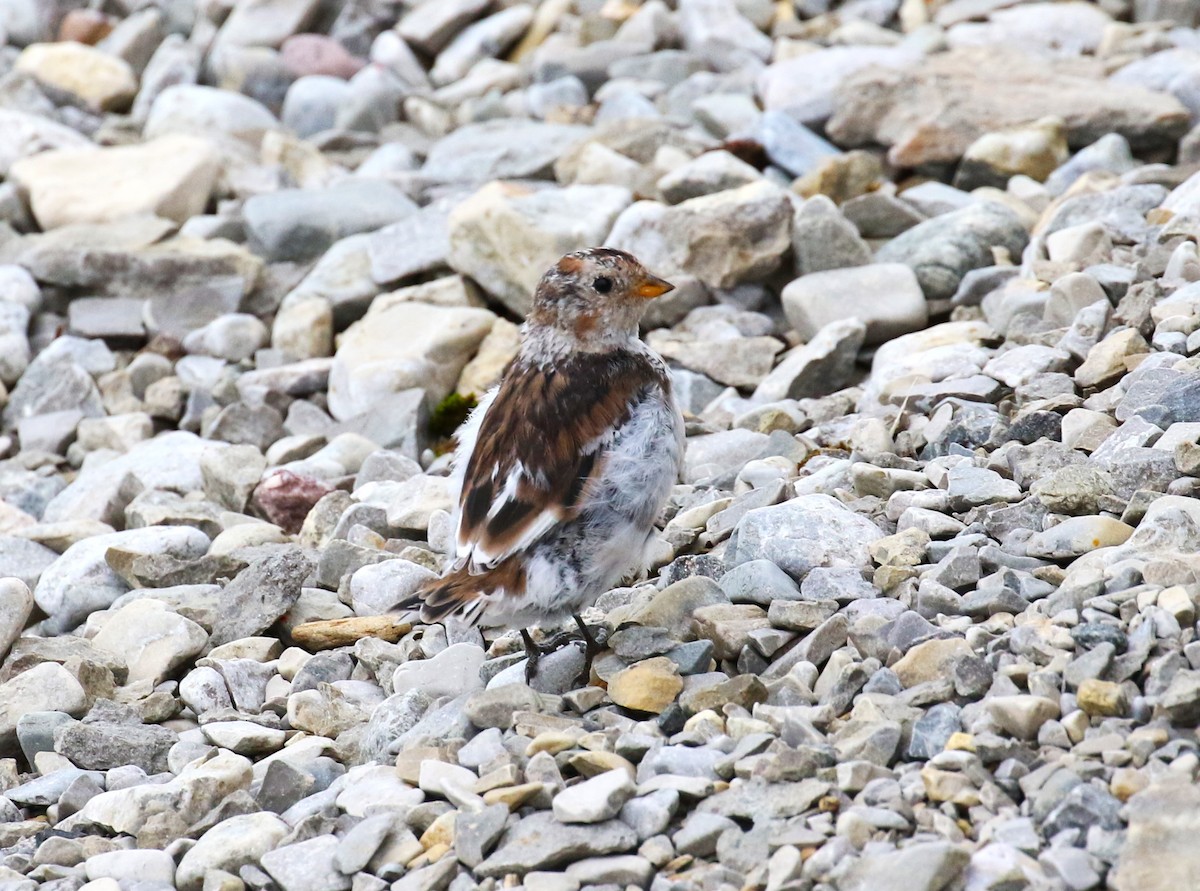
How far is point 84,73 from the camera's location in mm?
12242

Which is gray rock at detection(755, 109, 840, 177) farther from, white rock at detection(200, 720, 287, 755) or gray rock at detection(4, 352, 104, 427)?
white rock at detection(200, 720, 287, 755)

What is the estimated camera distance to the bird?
14.6 feet

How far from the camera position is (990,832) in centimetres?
330

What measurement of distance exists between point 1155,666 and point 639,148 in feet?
20.3

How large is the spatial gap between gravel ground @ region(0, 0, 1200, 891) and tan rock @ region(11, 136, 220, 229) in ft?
0.14

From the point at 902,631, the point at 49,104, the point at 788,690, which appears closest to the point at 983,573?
the point at 902,631

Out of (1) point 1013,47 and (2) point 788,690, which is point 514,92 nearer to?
(1) point 1013,47

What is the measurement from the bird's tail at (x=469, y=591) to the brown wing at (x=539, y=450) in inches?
1.5

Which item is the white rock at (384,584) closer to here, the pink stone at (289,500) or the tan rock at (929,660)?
the pink stone at (289,500)

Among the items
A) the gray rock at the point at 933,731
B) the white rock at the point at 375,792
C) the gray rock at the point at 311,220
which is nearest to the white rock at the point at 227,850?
the white rock at the point at 375,792

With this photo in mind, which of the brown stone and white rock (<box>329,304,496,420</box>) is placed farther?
the brown stone

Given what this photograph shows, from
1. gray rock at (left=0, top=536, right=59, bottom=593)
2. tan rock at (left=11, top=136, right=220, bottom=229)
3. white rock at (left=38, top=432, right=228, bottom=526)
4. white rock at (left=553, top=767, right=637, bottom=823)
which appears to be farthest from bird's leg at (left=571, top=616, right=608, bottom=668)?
tan rock at (left=11, top=136, right=220, bottom=229)

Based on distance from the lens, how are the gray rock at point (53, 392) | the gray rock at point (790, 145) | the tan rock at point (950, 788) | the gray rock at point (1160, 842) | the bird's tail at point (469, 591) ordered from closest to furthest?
the gray rock at point (1160, 842), the tan rock at point (950, 788), the bird's tail at point (469, 591), the gray rock at point (53, 392), the gray rock at point (790, 145)

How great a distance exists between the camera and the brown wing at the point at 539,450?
448 cm
